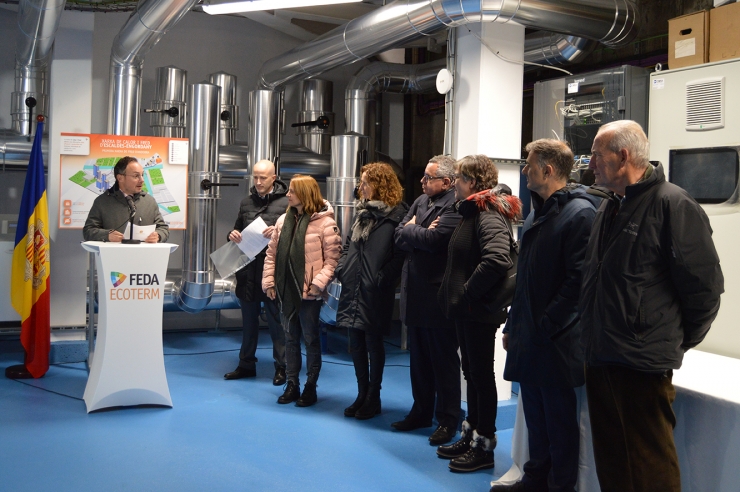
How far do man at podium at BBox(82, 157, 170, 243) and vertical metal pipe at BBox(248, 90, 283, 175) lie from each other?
1.52 m

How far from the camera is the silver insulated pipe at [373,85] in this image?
262 inches

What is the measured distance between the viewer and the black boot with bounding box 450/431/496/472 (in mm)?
3236

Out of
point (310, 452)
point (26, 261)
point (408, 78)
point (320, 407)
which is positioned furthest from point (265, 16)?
point (310, 452)

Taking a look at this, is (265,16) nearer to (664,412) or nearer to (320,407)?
(320,407)

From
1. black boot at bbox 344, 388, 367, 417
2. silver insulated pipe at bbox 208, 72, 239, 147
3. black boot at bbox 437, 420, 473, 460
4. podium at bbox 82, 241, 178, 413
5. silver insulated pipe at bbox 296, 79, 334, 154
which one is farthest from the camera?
silver insulated pipe at bbox 296, 79, 334, 154

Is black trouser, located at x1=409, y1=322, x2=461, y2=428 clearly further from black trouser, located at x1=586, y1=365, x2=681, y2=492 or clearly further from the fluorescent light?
the fluorescent light

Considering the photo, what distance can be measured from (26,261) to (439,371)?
319 centimetres

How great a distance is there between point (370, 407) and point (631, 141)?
2.43 m

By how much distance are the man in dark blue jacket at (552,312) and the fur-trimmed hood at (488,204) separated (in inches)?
13.7

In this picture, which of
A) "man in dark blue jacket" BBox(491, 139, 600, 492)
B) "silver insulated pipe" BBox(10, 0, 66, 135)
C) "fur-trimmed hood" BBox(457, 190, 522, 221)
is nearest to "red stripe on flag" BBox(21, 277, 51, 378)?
"silver insulated pipe" BBox(10, 0, 66, 135)

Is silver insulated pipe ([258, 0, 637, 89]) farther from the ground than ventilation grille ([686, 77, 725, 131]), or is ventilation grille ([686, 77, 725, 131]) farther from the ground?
silver insulated pipe ([258, 0, 637, 89])

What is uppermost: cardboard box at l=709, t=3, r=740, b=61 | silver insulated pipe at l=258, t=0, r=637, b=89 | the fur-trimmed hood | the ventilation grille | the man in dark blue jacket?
silver insulated pipe at l=258, t=0, r=637, b=89

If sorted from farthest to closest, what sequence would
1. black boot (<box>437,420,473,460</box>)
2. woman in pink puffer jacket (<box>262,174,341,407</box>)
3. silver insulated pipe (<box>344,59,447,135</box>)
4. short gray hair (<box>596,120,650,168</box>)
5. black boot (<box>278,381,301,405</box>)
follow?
silver insulated pipe (<box>344,59,447,135</box>) → black boot (<box>278,381,301,405</box>) → woman in pink puffer jacket (<box>262,174,341,407</box>) → black boot (<box>437,420,473,460</box>) → short gray hair (<box>596,120,650,168</box>)

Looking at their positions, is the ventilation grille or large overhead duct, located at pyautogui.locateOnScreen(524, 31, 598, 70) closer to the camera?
the ventilation grille
